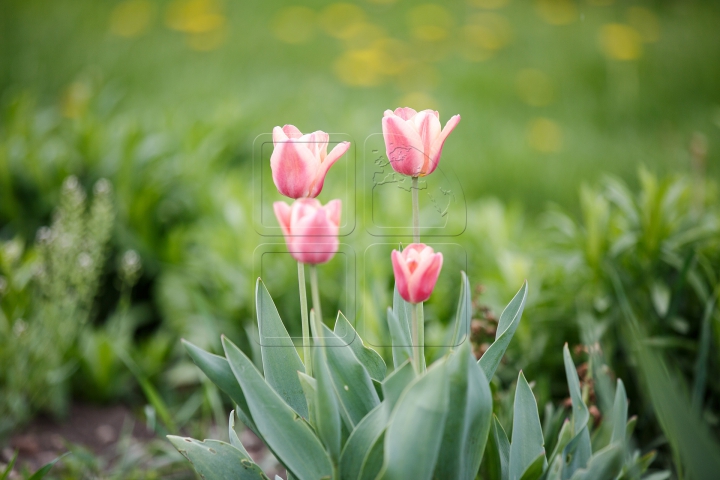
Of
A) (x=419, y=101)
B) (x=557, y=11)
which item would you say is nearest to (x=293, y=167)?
(x=419, y=101)

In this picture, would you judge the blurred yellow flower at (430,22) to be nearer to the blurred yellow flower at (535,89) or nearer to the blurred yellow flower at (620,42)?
the blurred yellow flower at (535,89)

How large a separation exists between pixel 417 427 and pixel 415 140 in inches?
14.8

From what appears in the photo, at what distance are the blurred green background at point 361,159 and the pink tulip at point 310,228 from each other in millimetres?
540

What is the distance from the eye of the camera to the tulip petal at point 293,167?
31.1 inches

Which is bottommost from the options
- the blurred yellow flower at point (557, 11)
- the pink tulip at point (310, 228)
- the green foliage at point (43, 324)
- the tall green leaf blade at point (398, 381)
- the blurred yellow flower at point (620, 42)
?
the green foliage at point (43, 324)

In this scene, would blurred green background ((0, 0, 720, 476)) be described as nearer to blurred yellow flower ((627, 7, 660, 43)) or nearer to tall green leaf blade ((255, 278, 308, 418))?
blurred yellow flower ((627, 7, 660, 43))

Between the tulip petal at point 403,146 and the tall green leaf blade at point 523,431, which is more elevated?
the tulip petal at point 403,146

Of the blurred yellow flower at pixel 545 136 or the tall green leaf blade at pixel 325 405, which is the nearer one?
the tall green leaf blade at pixel 325 405

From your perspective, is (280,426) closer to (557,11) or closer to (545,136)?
(545,136)

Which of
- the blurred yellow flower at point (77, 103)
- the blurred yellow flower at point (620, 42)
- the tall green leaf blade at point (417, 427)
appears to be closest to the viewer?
the tall green leaf blade at point (417, 427)

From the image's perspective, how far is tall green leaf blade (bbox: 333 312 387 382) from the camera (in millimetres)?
972

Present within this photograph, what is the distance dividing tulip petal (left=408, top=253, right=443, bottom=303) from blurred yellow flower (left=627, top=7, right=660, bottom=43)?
5.19 meters

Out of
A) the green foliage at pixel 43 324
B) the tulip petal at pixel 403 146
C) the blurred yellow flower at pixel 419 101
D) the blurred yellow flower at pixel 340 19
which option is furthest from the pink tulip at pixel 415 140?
the blurred yellow flower at pixel 340 19

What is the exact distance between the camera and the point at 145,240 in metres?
2.40
